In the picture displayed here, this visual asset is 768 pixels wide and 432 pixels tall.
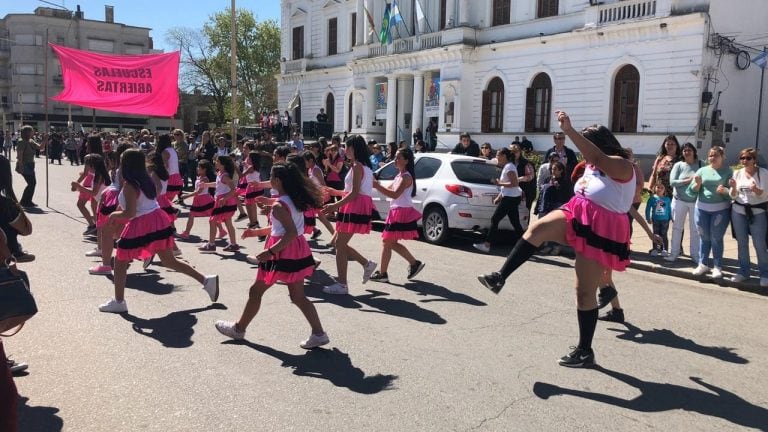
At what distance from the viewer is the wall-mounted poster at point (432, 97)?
31859 mm

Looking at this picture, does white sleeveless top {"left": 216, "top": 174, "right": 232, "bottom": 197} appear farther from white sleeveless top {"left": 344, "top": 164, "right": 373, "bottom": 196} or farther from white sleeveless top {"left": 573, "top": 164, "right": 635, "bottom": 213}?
white sleeveless top {"left": 573, "top": 164, "right": 635, "bottom": 213}

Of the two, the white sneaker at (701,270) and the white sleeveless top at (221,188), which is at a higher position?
the white sleeveless top at (221,188)

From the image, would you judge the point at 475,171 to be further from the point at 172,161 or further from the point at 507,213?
the point at 172,161

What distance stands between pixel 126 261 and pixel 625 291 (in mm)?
5884

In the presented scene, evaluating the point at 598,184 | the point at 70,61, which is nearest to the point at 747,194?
the point at 598,184

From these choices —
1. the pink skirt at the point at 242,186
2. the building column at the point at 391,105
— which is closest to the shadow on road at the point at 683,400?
the pink skirt at the point at 242,186

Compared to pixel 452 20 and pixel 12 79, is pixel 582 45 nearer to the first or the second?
pixel 452 20

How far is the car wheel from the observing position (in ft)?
36.3

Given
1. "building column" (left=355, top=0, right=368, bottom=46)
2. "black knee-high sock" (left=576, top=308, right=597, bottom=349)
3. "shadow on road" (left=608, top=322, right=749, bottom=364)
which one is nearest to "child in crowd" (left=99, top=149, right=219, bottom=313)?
"black knee-high sock" (left=576, top=308, right=597, bottom=349)

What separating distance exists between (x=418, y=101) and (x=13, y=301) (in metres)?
31.1

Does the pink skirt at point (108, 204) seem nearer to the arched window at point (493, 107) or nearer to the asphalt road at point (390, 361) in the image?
the asphalt road at point (390, 361)

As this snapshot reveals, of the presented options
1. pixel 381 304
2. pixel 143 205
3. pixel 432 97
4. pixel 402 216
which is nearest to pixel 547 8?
pixel 432 97

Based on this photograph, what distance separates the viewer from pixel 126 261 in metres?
6.29

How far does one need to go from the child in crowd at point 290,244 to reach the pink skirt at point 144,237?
5.79ft
